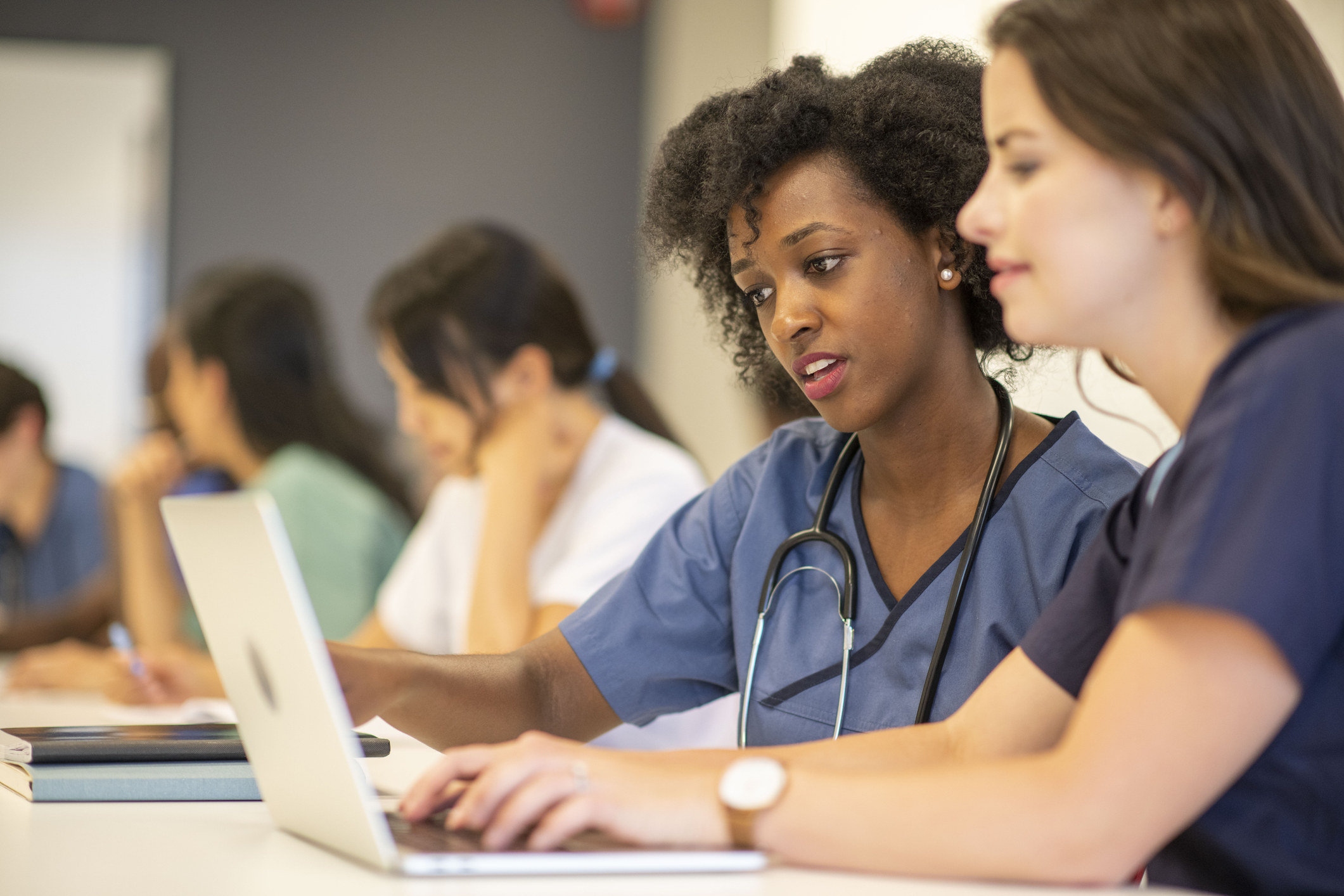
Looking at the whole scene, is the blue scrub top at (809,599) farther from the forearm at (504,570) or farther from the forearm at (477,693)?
the forearm at (504,570)

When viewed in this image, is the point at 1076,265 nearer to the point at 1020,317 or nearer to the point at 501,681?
the point at 1020,317

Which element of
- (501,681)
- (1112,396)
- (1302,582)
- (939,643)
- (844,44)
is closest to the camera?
(1302,582)

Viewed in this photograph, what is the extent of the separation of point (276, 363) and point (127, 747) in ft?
5.73

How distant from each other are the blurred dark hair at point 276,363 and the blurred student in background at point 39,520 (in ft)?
1.95

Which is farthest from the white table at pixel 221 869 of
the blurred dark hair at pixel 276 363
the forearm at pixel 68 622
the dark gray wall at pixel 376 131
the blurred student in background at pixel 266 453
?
the dark gray wall at pixel 376 131

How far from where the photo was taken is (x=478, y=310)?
2086 mm

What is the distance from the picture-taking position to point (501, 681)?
1.24 meters

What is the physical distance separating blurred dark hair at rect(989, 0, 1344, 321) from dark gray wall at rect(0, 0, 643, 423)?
11.2 feet

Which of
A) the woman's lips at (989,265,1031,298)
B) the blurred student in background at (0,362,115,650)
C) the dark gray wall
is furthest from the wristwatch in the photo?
the dark gray wall

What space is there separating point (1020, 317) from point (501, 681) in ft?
2.04

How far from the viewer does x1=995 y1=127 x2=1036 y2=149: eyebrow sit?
0.82 metres

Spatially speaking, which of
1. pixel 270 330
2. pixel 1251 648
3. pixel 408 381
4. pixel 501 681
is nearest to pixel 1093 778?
pixel 1251 648

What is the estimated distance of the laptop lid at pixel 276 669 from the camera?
2.35ft

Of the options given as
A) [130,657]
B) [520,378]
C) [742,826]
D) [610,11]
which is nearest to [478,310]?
[520,378]
